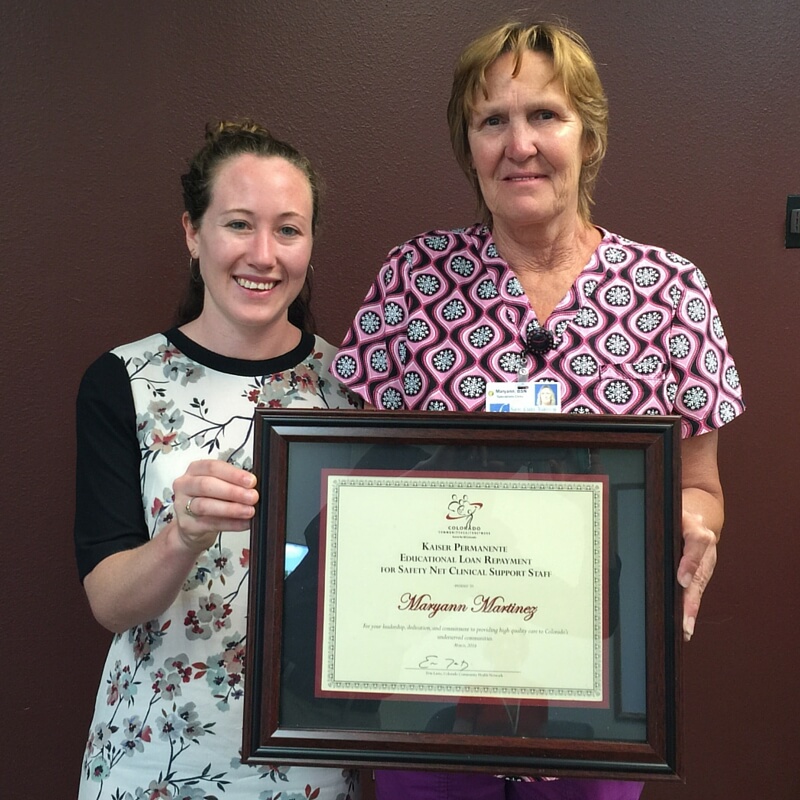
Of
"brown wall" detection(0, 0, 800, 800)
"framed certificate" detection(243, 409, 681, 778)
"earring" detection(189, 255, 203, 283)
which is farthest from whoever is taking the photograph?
"brown wall" detection(0, 0, 800, 800)

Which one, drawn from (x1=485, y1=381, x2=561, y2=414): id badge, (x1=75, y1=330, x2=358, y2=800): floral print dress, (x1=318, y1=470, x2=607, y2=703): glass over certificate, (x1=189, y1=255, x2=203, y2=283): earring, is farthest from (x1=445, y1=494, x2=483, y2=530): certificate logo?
(x1=189, y1=255, x2=203, y2=283): earring

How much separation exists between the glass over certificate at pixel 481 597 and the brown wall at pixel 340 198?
1.12 m

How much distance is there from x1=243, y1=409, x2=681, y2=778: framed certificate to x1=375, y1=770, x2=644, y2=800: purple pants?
28cm

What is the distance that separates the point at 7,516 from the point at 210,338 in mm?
888

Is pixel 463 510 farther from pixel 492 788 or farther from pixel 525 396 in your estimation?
pixel 492 788

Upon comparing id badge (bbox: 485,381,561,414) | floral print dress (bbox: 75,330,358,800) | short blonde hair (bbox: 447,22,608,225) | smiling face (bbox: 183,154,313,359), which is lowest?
floral print dress (bbox: 75,330,358,800)

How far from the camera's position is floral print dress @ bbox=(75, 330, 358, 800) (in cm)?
133

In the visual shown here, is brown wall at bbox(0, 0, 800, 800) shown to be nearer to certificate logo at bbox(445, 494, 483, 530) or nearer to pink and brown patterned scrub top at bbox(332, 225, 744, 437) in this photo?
pink and brown patterned scrub top at bbox(332, 225, 744, 437)

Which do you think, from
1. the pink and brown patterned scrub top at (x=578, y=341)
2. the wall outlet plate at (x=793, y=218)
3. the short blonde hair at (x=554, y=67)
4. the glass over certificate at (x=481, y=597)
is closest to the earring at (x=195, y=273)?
the pink and brown patterned scrub top at (x=578, y=341)

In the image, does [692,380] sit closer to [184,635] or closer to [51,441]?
[184,635]

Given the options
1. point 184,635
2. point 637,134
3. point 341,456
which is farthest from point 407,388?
point 637,134

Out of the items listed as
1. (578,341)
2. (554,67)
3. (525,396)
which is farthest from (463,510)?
(554,67)

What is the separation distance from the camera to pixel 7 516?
2.02 metres

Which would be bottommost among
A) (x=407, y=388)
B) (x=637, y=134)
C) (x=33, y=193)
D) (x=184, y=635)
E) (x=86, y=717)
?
(x=86, y=717)
